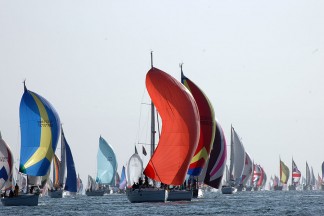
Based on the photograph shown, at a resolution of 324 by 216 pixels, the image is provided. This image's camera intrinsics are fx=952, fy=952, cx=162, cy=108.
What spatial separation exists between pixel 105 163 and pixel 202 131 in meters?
56.0

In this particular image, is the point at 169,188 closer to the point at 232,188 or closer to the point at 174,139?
the point at 174,139

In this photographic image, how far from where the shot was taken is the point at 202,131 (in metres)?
84.8

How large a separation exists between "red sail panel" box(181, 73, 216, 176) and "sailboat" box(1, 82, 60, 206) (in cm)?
1308

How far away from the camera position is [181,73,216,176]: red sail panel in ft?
275

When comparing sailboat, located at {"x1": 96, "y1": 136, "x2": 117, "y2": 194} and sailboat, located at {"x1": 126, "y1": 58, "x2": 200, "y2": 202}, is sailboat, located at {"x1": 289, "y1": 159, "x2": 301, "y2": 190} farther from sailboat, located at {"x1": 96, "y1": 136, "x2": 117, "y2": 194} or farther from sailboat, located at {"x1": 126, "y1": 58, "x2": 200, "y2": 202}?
sailboat, located at {"x1": 126, "y1": 58, "x2": 200, "y2": 202}

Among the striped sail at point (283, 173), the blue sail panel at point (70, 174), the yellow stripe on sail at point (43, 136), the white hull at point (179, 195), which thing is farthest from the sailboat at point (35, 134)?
the striped sail at point (283, 173)

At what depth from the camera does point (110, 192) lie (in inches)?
5861

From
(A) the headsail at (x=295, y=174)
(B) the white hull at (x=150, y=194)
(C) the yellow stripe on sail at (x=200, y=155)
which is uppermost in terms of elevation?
(A) the headsail at (x=295, y=174)

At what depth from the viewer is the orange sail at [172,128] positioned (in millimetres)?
73688

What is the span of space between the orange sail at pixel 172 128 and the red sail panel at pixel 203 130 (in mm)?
9422

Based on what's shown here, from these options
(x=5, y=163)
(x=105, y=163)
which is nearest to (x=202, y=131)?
(x=5, y=163)

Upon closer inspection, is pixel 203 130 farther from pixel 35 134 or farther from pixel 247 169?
pixel 247 169

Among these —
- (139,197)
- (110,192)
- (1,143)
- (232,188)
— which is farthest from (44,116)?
(110,192)

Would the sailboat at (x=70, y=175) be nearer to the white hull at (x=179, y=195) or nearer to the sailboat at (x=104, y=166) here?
the white hull at (x=179, y=195)
